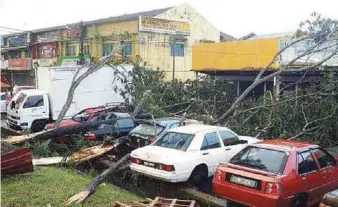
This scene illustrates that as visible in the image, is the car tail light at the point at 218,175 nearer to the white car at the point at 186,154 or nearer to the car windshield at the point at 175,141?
the white car at the point at 186,154

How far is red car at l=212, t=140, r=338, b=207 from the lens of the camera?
6.67 m

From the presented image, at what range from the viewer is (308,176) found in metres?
7.24

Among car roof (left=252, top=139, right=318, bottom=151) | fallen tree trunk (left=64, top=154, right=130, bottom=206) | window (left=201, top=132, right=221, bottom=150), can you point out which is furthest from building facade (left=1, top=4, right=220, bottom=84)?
car roof (left=252, top=139, right=318, bottom=151)

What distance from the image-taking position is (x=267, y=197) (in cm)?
660

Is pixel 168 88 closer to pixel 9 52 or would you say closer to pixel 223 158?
pixel 223 158

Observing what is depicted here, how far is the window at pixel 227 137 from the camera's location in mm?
9744

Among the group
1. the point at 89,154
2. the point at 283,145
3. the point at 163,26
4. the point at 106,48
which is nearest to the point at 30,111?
the point at 89,154

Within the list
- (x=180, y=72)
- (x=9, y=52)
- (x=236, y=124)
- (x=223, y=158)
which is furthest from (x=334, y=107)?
(x=9, y=52)

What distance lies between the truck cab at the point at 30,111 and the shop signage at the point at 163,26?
11614mm

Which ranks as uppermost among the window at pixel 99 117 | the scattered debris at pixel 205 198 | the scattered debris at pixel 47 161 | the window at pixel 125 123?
the window at pixel 99 117

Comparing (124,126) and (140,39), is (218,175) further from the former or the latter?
(140,39)

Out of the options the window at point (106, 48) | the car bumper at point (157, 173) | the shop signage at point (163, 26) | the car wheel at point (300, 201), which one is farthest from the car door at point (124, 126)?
the window at point (106, 48)

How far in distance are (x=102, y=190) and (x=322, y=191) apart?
4.65 metres

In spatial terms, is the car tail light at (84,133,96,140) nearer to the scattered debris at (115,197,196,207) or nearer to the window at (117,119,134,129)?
the window at (117,119,134,129)
